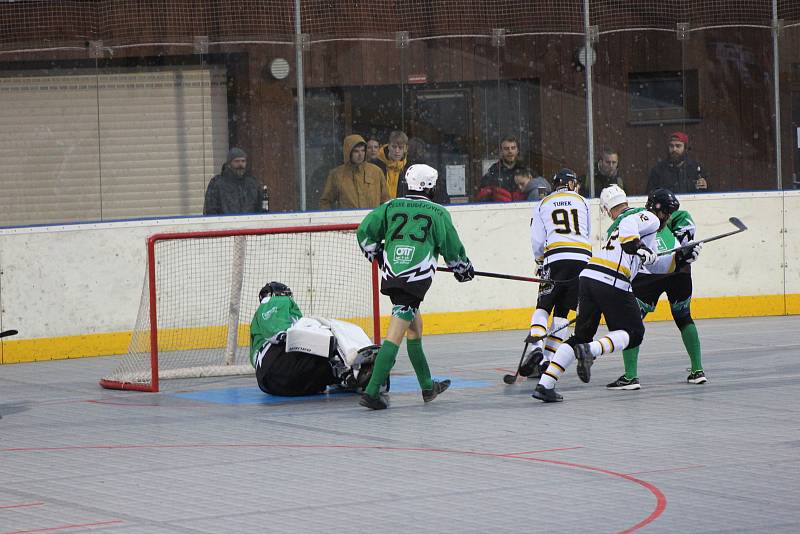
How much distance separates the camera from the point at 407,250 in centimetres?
935

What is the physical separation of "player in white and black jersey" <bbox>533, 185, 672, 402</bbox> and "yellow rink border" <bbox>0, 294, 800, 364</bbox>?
257 cm

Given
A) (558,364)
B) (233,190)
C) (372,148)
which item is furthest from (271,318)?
(372,148)

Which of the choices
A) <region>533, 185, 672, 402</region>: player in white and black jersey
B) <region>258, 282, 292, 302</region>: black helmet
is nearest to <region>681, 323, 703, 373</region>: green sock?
<region>533, 185, 672, 402</region>: player in white and black jersey

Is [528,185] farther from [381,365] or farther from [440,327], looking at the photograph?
[381,365]

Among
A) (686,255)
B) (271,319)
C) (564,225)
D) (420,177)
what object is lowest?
(271,319)

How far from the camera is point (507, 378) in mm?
10492

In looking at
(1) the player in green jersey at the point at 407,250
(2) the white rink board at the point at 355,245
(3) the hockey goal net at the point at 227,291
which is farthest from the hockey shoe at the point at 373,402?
(2) the white rink board at the point at 355,245

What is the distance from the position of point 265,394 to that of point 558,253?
2.29 meters

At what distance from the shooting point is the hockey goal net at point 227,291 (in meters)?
11.1

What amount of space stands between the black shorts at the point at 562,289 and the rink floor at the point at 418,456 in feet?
1.85

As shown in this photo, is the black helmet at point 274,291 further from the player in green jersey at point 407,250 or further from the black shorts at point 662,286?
the black shorts at point 662,286

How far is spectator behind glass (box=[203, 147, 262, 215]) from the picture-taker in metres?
13.7

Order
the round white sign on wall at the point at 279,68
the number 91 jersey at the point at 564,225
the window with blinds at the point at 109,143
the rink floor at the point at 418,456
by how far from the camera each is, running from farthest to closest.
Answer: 1. the round white sign on wall at the point at 279,68
2. the window with blinds at the point at 109,143
3. the number 91 jersey at the point at 564,225
4. the rink floor at the point at 418,456

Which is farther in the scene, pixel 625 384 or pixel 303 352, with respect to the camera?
pixel 625 384
